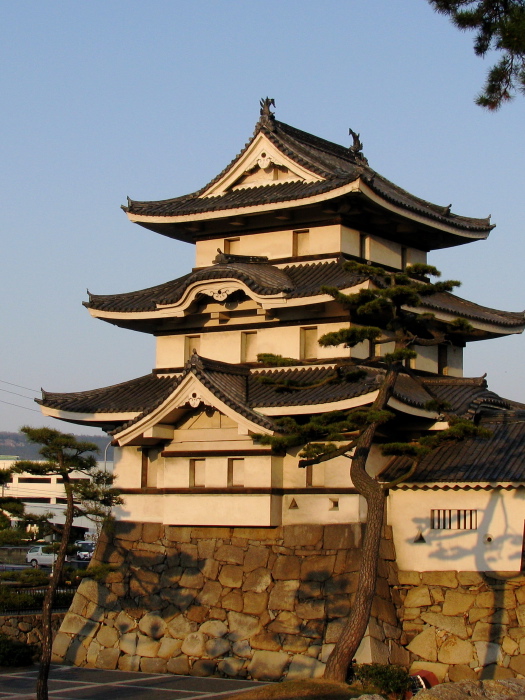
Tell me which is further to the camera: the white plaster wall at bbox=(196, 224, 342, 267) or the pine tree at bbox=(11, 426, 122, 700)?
the white plaster wall at bbox=(196, 224, 342, 267)

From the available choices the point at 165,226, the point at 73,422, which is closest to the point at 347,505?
the point at 73,422

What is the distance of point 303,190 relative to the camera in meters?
23.8

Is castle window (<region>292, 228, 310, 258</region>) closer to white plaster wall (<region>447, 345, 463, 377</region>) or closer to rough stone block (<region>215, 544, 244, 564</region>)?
white plaster wall (<region>447, 345, 463, 377</region>)

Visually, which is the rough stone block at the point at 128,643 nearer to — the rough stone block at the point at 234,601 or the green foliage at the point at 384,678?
the rough stone block at the point at 234,601

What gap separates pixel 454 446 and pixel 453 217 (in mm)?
7222

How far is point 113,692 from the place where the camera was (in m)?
19.5

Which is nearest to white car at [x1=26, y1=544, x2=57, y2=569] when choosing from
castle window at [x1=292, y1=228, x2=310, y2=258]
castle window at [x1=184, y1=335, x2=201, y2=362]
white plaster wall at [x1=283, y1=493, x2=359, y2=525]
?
castle window at [x1=184, y1=335, x2=201, y2=362]

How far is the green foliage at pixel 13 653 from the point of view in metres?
22.8

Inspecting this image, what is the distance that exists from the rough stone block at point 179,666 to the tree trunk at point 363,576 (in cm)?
506

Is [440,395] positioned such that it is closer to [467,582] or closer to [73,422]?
[467,582]

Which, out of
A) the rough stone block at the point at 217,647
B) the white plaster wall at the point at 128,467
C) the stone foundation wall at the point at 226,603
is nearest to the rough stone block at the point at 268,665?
the stone foundation wall at the point at 226,603

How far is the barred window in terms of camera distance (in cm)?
2084

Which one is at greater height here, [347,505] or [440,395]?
[440,395]

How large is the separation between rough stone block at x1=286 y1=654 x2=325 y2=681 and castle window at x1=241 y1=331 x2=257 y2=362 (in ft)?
22.4
